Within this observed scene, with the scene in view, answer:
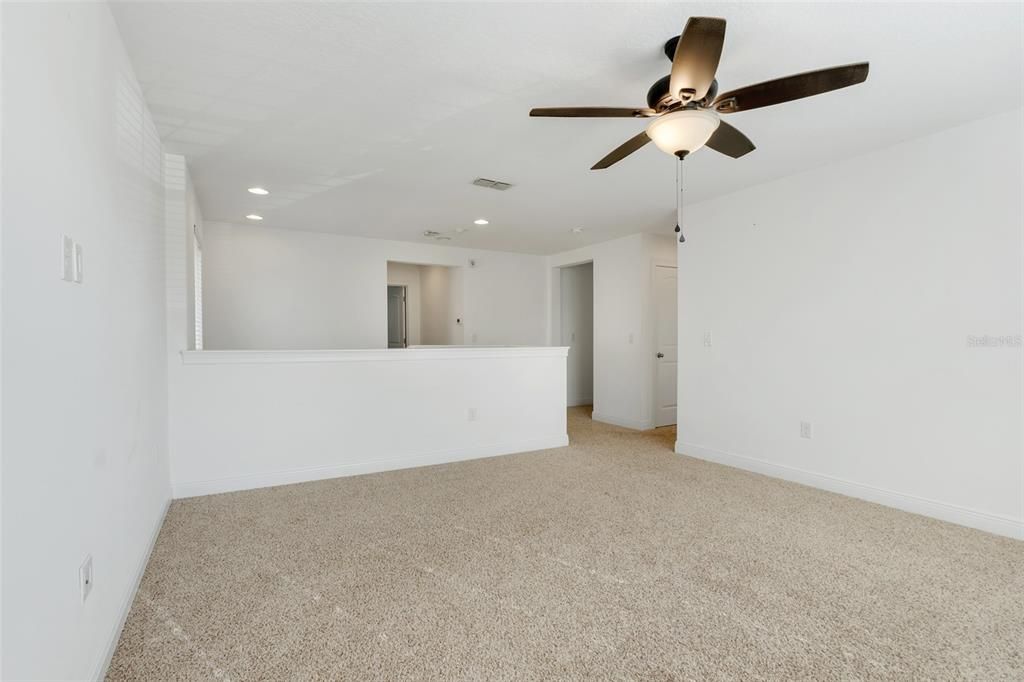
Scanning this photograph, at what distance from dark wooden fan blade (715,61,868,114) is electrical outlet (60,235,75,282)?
2.26 meters

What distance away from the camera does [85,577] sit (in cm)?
145

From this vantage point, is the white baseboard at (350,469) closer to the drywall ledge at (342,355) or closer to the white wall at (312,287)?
the drywall ledge at (342,355)

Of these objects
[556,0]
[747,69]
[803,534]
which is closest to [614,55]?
[556,0]

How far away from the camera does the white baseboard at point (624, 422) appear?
18.4 ft

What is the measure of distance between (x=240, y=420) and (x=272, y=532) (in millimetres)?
1125

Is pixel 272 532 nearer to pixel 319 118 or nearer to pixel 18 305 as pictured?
pixel 18 305

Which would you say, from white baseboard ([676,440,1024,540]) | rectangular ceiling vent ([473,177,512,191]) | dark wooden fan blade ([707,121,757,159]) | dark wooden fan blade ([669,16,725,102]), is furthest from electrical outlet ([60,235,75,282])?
white baseboard ([676,440,1024,540])

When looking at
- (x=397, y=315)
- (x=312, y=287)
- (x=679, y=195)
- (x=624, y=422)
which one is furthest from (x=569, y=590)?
(x=397, y=315)

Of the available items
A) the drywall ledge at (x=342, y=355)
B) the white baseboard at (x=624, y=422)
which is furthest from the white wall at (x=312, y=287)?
the drywall ledge at (x=342, y=355)

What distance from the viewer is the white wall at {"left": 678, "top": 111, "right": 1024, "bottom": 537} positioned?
8.91 feet

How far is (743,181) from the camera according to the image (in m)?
3.81

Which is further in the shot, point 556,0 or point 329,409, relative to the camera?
point 329,409

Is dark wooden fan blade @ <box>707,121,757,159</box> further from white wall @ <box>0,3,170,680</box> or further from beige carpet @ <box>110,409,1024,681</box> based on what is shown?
white wall @ <box>0,3,170,680</box>

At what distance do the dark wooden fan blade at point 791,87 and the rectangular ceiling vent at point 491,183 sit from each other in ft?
6.79
